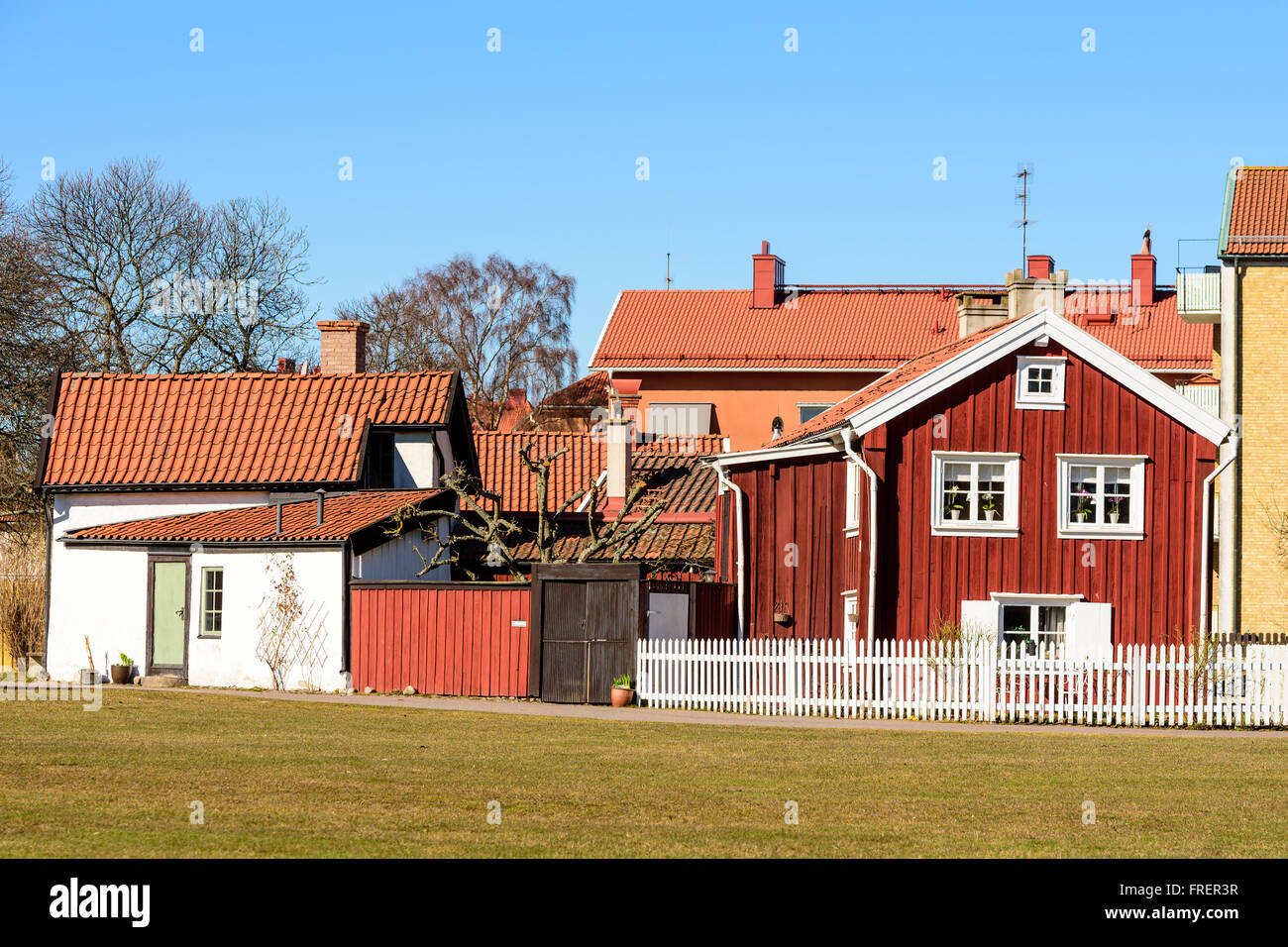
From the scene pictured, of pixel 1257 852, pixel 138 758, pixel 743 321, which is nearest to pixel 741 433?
pixel 743 321

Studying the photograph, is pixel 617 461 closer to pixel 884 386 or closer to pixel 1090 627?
pixel 884 386

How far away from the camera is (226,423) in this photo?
114ft

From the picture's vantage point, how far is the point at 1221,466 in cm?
2758

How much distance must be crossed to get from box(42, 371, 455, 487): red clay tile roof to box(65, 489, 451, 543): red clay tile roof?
908mm

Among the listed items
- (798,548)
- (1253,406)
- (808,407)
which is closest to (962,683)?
(798,548)

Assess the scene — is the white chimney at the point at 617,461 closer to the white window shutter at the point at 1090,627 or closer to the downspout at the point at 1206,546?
the white window shutter at the point at 1090,627

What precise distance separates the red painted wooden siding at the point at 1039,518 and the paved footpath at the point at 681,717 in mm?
3797

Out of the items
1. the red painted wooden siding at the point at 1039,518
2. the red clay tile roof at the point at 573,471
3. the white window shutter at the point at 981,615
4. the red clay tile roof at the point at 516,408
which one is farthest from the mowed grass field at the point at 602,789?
the red clay tile roof at the point at 516,408

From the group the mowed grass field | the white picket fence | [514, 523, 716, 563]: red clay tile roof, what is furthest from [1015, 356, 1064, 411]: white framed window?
[514, 523, 716, 563]: red clay tile roof

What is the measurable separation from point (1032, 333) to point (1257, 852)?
1779 centimetres

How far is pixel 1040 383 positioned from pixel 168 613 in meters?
15.5

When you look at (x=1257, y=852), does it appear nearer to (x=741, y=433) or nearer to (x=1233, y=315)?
(x=1233, y=315)

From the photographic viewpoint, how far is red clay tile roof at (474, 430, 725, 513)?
38.6m

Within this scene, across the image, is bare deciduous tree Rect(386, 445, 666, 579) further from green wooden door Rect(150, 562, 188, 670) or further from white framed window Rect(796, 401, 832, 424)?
white framed window Rect(796, 401, 832, 424)
